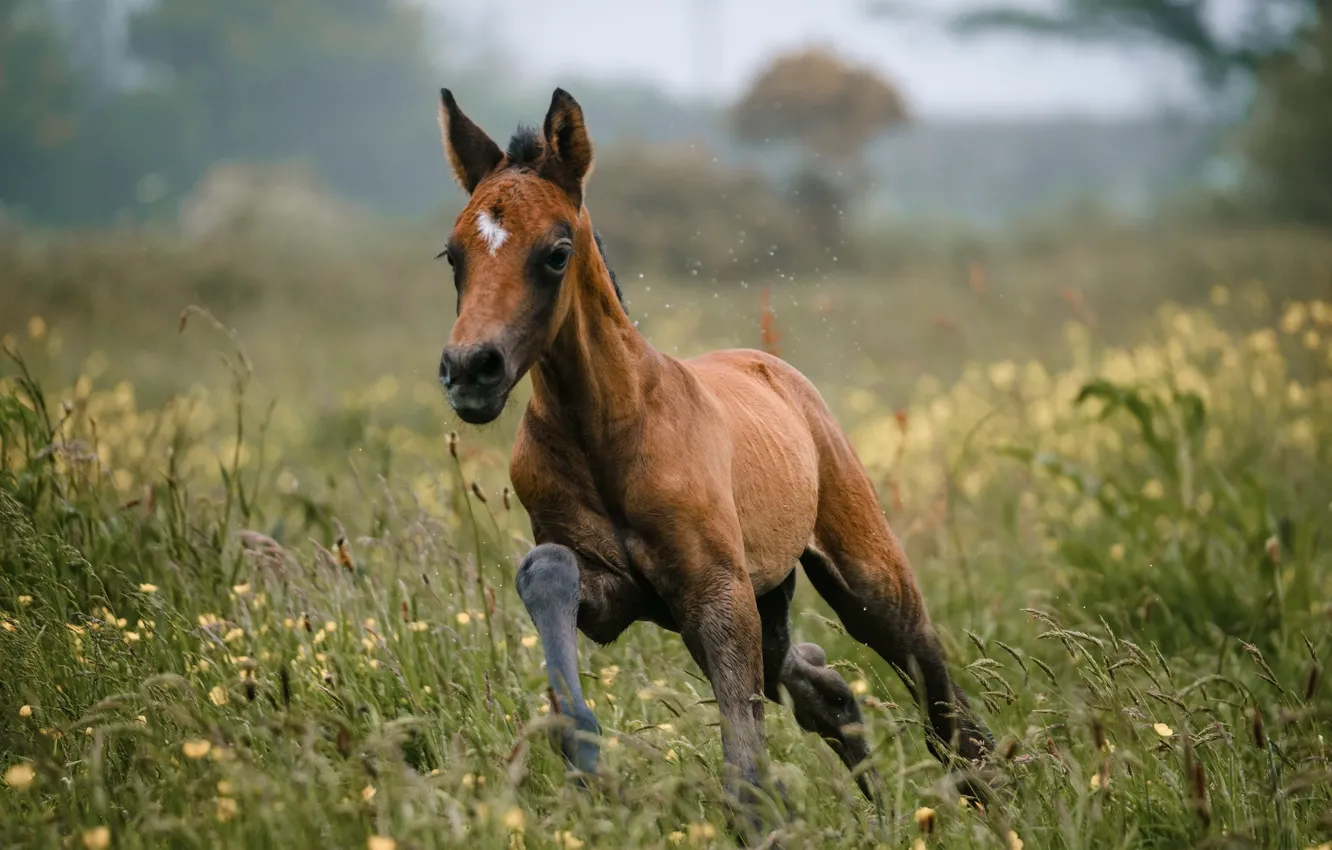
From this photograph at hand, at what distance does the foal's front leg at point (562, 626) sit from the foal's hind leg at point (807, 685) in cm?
124

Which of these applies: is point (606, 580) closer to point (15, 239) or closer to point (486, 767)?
point (486, 767)

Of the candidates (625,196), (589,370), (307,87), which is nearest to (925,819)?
(589,370)

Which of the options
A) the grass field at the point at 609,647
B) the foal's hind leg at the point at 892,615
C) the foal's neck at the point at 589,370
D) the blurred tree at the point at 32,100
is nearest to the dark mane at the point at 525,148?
the foal's neck at the point at 589,370

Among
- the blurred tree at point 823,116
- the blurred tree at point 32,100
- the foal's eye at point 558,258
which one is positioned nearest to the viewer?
the foal's eye at point 558,258

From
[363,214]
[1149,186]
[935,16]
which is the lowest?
[1149,186]

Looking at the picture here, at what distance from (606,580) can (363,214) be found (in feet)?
68.1

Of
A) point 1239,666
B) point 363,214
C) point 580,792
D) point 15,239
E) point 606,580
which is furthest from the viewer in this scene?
point 363,214

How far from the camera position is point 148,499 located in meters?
5.39

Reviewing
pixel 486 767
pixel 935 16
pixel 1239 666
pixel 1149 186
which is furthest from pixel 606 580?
pixel 1149 186

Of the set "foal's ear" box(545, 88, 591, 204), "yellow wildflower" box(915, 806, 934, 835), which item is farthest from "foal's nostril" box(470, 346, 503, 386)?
"yellow wildflower" box(915, 806, 934, 835)

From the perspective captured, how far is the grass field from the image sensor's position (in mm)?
3238

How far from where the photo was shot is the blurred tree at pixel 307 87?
2652 cm

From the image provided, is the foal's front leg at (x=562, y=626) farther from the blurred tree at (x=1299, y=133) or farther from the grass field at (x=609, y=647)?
the blurred tree at (x=1299, y=133)

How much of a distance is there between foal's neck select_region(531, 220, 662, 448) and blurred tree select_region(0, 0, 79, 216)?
21567mm
